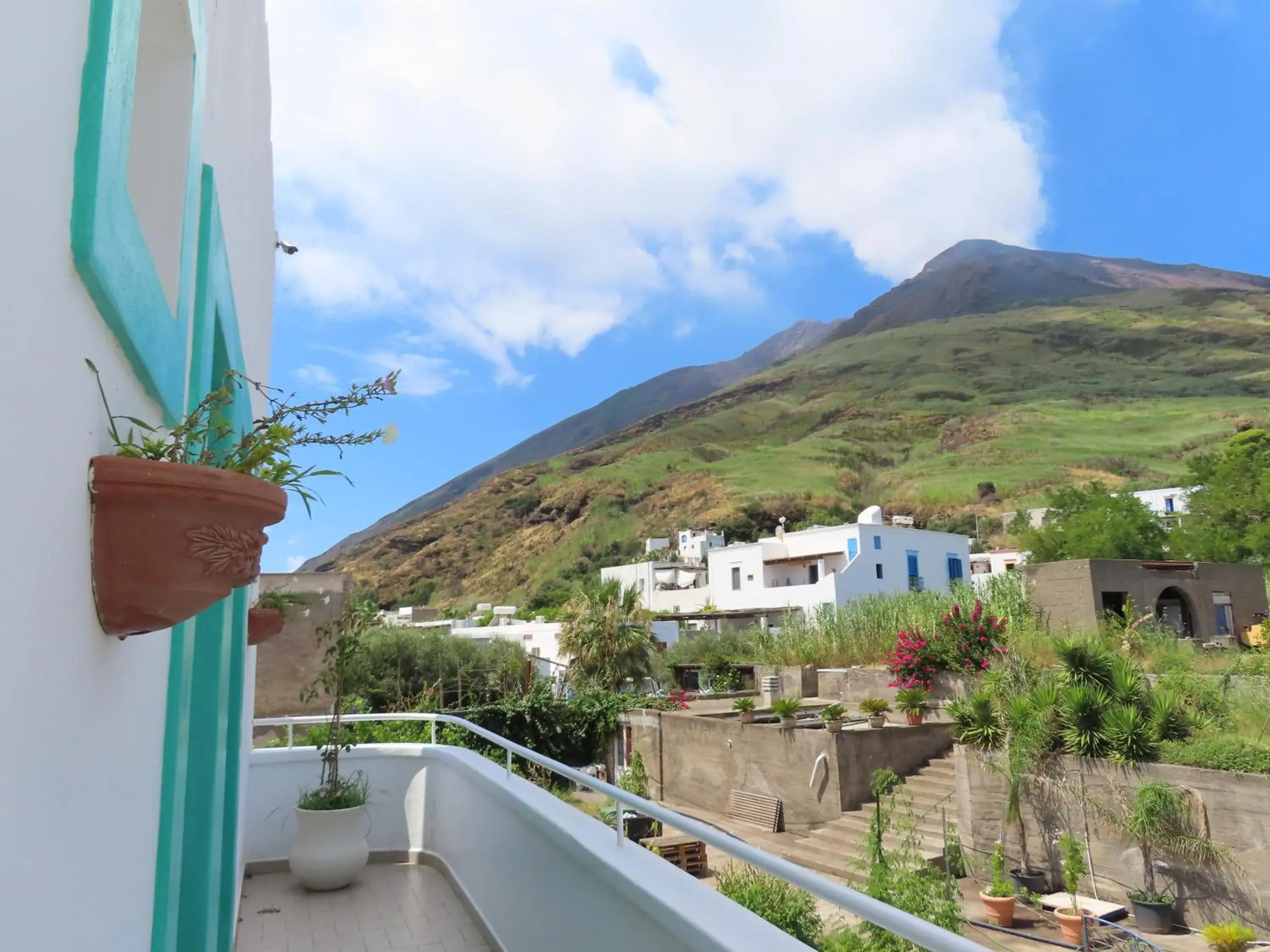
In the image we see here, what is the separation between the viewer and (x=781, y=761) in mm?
14078

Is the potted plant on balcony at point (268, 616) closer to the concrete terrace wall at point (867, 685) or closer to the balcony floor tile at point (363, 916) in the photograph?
the balcony floor tile at point (363, 916)

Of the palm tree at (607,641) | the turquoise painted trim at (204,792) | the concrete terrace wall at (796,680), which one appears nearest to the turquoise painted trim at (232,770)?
the turquoise painted trim at (204,792)

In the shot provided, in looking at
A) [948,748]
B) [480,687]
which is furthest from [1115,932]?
[480,687]

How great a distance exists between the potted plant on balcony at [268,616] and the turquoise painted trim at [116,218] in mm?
2741

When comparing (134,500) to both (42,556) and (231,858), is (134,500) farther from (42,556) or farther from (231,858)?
(231,858)

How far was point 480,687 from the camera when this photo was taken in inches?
742

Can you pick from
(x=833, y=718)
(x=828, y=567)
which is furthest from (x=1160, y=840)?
(x=828, y=567)

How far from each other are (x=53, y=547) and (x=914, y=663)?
651 inches

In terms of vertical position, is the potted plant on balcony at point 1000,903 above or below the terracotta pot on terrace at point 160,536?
below

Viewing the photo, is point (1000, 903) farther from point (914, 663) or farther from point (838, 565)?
point (838, 565)

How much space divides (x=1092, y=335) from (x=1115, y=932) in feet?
431

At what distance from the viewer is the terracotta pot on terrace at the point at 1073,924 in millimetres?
8859

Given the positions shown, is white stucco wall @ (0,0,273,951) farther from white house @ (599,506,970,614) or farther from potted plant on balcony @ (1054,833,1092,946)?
white house @ (599,506,970,614)

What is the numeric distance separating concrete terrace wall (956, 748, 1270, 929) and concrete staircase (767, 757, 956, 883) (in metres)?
0.53
